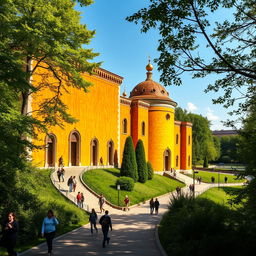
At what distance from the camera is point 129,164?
30.3m

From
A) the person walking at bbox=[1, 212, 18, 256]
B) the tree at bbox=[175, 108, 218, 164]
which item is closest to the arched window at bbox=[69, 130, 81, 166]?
the person walking at bbox=[1, 212, 18, 256]

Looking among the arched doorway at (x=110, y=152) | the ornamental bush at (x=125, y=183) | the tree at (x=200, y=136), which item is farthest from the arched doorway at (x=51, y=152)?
the tree at (x=200, y=136)

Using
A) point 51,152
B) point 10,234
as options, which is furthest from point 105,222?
point 51,152

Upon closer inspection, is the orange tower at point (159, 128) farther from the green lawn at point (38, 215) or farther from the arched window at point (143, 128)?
the green lawn at point (38, 215)

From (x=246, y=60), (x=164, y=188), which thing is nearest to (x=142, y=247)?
(x=246, y=60)

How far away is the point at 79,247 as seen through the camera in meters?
11.3

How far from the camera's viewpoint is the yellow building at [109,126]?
29406 mm

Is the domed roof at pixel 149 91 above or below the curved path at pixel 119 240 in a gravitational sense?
above

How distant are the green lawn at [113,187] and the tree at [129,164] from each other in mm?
994

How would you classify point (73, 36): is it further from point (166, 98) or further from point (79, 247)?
point (166, 98)

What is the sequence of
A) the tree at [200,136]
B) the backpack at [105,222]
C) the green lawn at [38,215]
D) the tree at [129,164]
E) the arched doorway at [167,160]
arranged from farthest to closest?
the tree at [200,136] → the arched doorway at [167,160] → the tree at [129,164] → the green lawn at [38,215] → the backpack at [105,222]

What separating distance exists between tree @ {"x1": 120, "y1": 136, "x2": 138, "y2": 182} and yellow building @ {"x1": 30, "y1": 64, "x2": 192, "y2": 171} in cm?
448

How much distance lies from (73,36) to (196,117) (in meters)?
59.6

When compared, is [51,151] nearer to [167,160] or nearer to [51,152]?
[51,152]
